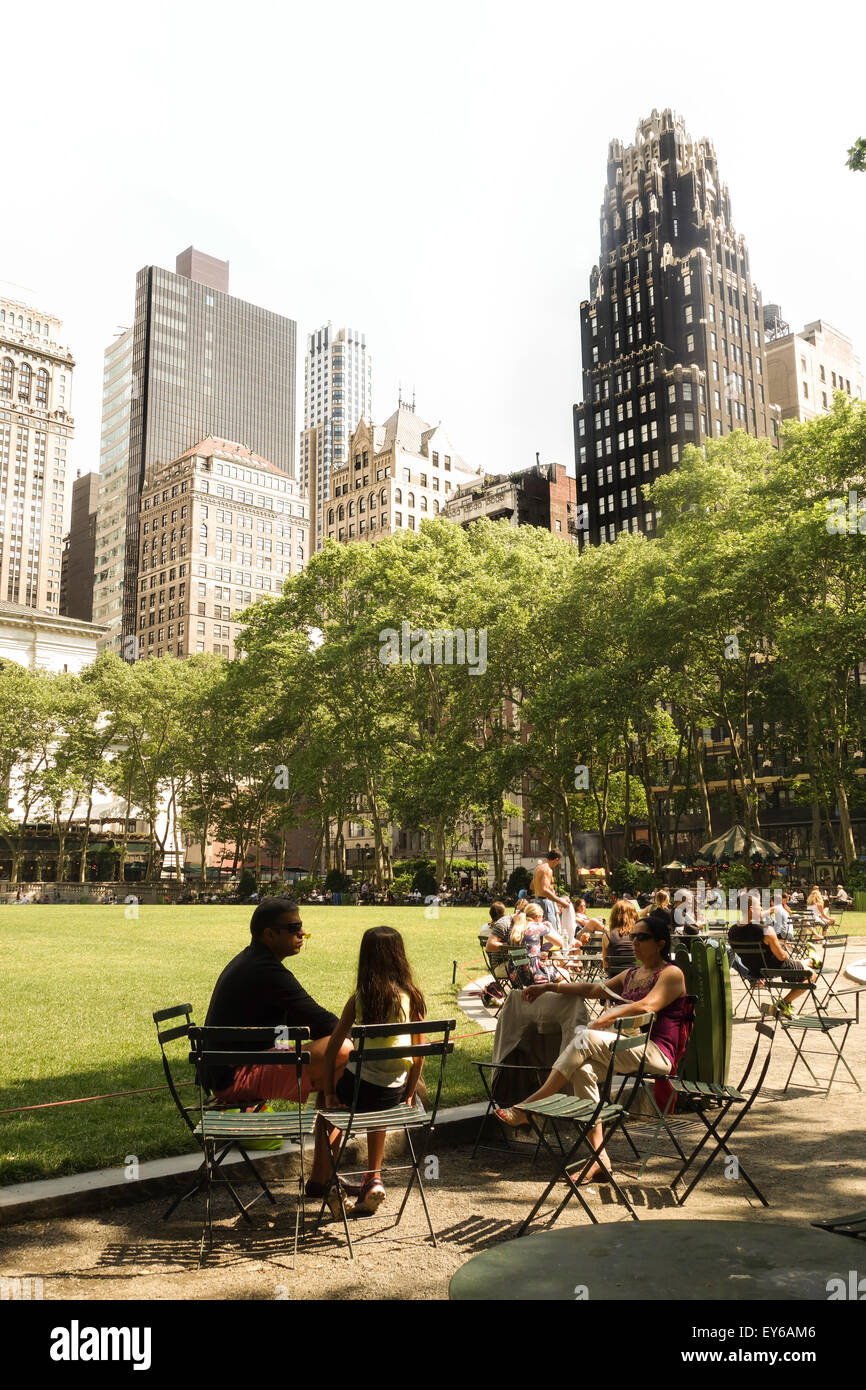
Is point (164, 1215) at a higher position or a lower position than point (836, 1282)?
lower

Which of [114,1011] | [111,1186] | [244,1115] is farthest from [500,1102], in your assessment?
[114,1011]

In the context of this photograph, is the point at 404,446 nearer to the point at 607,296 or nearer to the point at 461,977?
the point at 607,296

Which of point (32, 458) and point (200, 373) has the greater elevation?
point (200, 373)

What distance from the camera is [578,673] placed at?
139 ft

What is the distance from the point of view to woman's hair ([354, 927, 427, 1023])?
647 centimetres

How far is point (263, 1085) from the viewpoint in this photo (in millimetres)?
6371

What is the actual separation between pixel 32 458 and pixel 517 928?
171119 millimetres

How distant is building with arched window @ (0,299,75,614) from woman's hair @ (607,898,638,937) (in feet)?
549

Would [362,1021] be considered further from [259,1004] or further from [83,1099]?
[83,1099]
